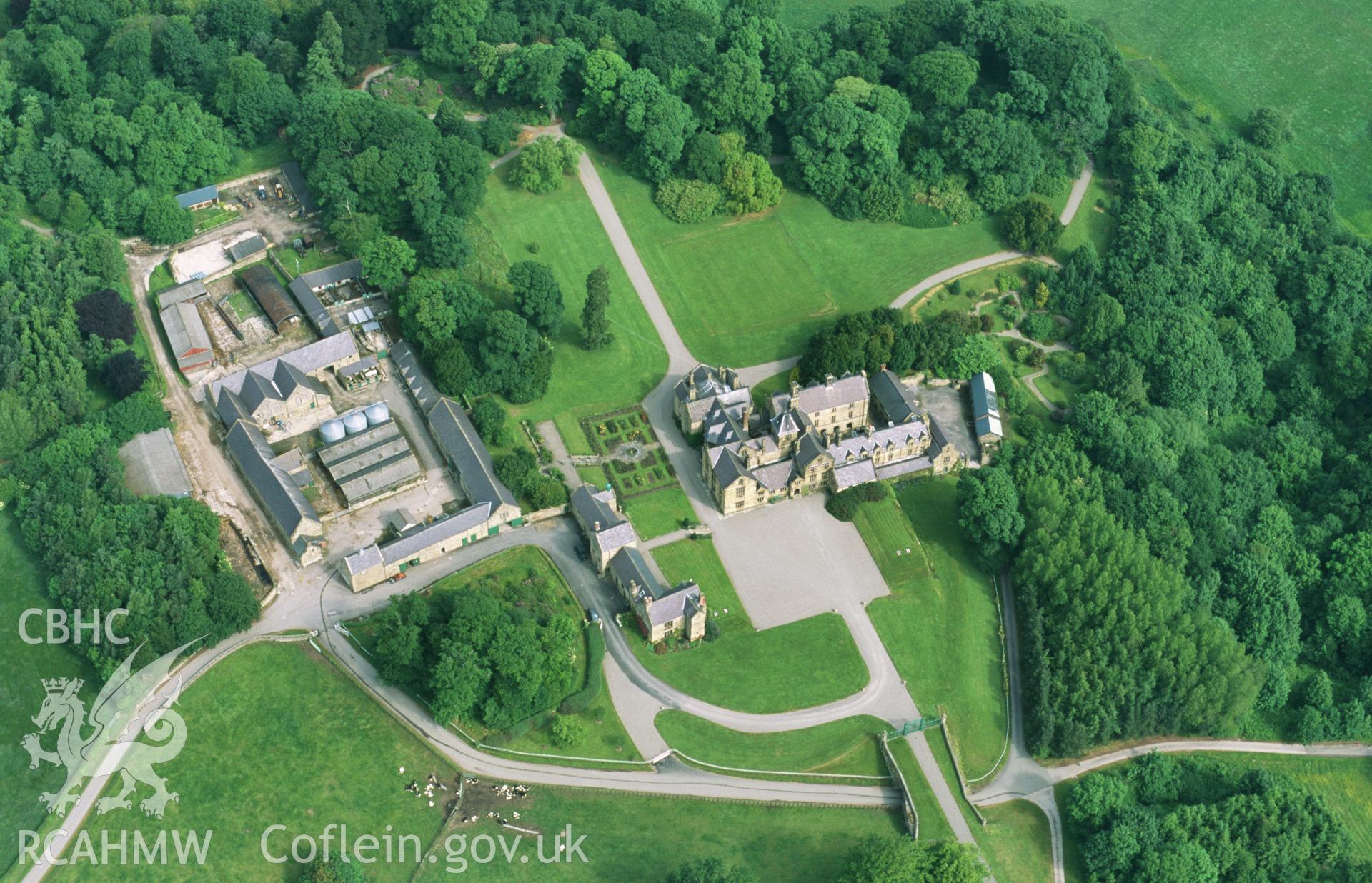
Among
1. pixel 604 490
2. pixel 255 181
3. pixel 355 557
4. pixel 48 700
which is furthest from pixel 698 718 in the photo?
pixel 255 181

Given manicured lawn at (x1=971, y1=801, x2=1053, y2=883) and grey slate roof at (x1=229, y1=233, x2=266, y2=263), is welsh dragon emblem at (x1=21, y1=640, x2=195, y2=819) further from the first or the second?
manicured lawn at (x1=971, y1=801, x2=1053, y2=883)

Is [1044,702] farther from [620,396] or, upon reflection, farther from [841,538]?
[620,396]

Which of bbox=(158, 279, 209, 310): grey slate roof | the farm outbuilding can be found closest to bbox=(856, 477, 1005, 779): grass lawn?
bbox=(158, 279, 209, 310): grey slate roof

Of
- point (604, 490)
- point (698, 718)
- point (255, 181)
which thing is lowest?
point (698, 718)

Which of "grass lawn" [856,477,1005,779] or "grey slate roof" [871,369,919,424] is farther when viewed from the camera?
"grey slate roof" [871,369,919,424]

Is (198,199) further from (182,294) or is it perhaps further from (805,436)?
(805,436)

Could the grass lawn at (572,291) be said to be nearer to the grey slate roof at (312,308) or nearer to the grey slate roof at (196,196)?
the grey slate roof at (312,308)

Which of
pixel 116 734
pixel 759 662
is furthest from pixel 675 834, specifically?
pixel 116 734
